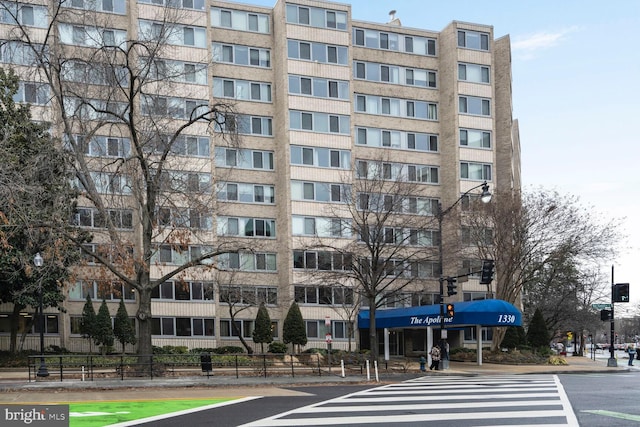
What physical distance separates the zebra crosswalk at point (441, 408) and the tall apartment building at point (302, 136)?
67.0ft

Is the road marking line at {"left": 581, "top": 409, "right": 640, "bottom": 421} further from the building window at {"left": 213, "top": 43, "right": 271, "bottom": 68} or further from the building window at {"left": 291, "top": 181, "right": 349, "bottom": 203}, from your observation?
the building window at {"left": 213, "top": 43, "right": 271, "bottom": 68}

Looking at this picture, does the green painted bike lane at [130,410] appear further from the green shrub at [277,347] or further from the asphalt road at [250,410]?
the green shrub at [277,347]

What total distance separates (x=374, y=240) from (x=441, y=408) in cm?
1967

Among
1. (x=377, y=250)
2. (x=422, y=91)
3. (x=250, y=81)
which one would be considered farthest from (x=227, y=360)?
(x=422, y=91)

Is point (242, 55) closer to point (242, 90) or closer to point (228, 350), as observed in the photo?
point (242, 90)

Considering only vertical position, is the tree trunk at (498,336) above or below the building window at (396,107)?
below

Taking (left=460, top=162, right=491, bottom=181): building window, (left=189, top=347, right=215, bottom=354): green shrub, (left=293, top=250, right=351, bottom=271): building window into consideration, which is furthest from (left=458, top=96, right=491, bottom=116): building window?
(left=189, top=347, right=215, bottom=354): green shrub

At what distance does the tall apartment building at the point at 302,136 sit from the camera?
154 feet

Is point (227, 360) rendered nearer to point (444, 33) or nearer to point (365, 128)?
point (365, 128)

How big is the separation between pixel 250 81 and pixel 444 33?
56.0ft

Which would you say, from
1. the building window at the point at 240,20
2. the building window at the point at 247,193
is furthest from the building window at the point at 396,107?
the building window at the point at 247,193

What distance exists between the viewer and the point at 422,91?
5700 cm

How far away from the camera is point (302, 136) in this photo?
168 feet

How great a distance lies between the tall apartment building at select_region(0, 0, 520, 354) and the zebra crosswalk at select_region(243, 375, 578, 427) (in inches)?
805
